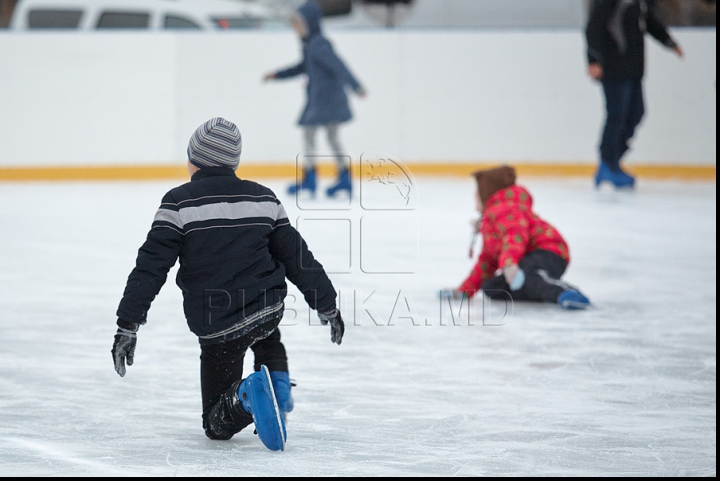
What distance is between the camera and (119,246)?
549 centimetres

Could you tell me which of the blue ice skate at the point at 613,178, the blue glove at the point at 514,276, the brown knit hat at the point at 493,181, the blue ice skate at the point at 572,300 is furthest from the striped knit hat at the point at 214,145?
the blue ice skate at the point at 613,178

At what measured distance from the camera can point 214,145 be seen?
7.47ft

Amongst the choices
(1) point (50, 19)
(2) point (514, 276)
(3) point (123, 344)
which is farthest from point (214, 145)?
(1) point (50, 19)

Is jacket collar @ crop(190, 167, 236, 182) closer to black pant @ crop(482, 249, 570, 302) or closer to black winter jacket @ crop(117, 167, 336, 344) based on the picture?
black winter jacket @ crop(117, 167, 336, 344)

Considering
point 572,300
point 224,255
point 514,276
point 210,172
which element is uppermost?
point 210,172

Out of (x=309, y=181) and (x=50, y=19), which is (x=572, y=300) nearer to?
(x=309, y=181)

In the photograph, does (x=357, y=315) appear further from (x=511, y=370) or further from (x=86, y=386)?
(x=86, y=386)

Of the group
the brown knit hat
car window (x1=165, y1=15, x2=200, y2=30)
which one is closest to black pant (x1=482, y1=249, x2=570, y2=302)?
the brown knit hat

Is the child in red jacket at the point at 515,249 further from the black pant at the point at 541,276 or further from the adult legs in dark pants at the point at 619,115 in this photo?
the adult legs in dark pants at the point at 619,115

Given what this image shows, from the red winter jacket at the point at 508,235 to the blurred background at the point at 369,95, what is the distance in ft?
18.0

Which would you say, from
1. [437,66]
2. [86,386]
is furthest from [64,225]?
[437,66]

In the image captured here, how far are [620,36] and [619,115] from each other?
22.2 inches

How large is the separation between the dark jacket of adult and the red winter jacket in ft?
13.2

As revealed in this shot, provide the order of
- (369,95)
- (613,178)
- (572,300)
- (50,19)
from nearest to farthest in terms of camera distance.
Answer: (572,300) < (613,178) < (369,95) < (50,19)
